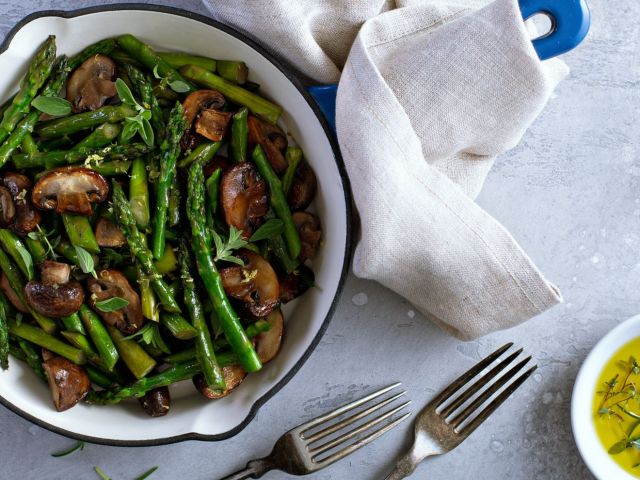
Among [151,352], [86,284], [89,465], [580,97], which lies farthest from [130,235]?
[580,97]

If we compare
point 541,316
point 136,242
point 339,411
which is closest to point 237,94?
point 136,242

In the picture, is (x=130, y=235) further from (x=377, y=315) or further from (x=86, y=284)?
(x=377, y=315)

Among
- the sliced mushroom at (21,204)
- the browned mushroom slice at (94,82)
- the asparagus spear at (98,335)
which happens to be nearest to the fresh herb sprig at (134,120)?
the browned mushroom slice at (94,82)

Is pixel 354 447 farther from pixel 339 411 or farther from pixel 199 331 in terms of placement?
pixel 199 331

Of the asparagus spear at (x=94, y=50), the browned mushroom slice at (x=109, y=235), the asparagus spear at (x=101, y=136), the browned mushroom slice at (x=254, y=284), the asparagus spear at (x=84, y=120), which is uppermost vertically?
the asparagus spear at (x=94, y=50)

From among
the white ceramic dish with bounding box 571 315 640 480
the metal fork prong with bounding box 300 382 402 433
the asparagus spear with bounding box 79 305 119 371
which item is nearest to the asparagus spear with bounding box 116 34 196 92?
the asparagus spear with bounding box 79 305 119 371

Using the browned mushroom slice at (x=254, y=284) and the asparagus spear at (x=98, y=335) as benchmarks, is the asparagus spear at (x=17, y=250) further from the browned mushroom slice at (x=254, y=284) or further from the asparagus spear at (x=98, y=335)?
the browned mushroom slice at (x=254, y=284)

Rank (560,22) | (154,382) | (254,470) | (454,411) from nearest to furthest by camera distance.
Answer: (560,22) < (154,382) < (254,470) < (454,411)

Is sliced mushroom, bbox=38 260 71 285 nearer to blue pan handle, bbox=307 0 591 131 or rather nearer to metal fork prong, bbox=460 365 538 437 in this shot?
metal fork prong, bbox=460 365 538 437
